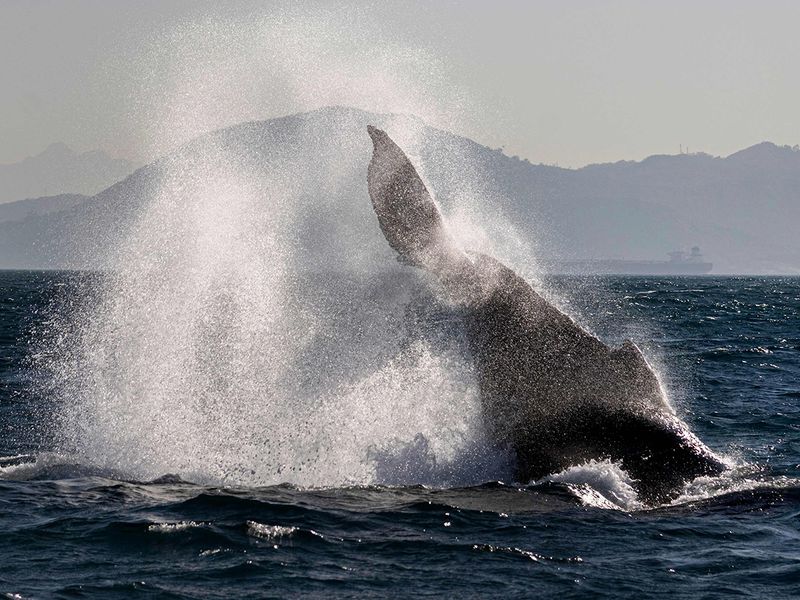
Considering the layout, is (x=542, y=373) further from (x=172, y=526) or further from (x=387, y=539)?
(x=172, y=526)

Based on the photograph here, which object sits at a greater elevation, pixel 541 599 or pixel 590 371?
pixel 590 371

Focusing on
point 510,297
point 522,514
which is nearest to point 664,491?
point 522,514

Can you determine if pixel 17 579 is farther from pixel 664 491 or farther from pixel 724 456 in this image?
pixel 724 456

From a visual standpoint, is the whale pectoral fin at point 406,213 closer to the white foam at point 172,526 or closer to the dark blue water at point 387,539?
the dark blue water at point 387,539

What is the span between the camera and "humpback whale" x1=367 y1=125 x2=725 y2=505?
12.9m

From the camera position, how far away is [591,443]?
13.1m

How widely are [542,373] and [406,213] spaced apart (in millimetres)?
2328

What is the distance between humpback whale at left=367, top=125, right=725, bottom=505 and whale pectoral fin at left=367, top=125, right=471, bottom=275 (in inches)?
0.5

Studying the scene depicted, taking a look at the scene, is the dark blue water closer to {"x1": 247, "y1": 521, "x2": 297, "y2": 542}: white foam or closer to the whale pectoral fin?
{"x1": 247, "y1": 521, "x2": 297, "y2": 542}: white foam

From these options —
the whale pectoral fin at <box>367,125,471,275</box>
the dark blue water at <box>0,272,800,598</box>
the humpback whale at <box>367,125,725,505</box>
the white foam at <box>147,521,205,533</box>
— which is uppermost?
the whale pectoral fin at <box>367,125,471,275</box>

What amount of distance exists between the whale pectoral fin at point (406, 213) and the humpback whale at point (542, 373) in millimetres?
13

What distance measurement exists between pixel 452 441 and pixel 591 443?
1.86 metres

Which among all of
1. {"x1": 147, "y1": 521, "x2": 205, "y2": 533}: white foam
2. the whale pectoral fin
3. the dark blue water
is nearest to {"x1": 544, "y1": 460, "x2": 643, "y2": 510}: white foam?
the dark blue water

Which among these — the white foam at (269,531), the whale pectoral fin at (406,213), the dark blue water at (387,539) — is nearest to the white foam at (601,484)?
the dark blue water at (387,539)
